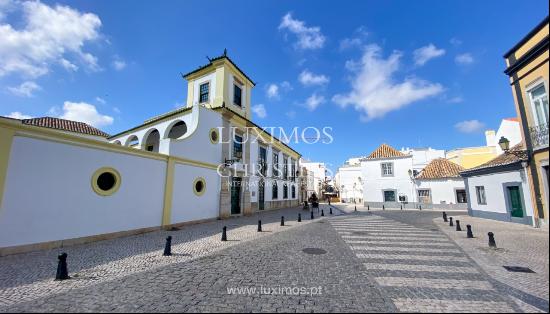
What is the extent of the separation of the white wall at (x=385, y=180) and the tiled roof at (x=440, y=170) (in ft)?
5.27

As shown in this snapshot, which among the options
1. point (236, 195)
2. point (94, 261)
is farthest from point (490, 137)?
point (94, 261)

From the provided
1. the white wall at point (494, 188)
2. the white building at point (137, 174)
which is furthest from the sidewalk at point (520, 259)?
the white building at point (137, 174)

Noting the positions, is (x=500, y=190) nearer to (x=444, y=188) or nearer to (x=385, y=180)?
(x=444, y=188)

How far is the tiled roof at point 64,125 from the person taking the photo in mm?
22436

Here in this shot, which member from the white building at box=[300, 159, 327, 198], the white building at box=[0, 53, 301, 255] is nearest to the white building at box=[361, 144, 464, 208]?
the white building at box=[0, 53, 301, 255]

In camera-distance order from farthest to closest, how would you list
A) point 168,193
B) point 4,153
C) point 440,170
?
point 440,170
point 168,193
point 4,153

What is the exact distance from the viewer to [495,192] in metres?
13.5

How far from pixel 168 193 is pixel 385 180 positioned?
78.9ft

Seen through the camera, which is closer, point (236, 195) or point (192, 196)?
point (192, 196)

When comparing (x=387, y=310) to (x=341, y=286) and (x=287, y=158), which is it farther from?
(x=287, y=158)

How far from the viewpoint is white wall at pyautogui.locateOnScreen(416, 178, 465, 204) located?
2308 cm

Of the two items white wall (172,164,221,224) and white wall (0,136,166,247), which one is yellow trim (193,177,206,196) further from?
white wall (0,136,166,247)

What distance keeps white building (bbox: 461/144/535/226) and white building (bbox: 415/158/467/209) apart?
8097 millimetres

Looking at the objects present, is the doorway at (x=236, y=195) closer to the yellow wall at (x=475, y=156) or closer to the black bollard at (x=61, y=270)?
the black bollard at (x=61, y=270)
